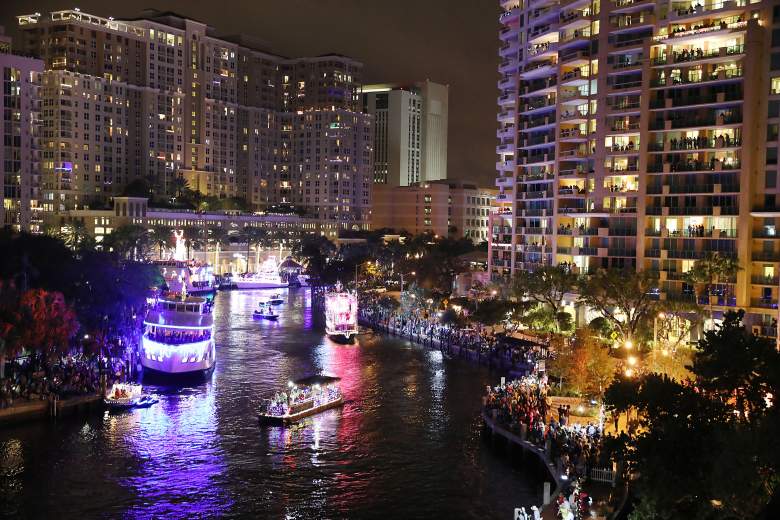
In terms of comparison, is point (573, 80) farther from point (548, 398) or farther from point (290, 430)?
point (290, 430)

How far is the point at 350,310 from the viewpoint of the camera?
99875 millimetres

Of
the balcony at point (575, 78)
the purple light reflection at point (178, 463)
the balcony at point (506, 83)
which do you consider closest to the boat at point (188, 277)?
the balcony at point (506, 83)

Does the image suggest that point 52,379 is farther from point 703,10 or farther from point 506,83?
point 506,83

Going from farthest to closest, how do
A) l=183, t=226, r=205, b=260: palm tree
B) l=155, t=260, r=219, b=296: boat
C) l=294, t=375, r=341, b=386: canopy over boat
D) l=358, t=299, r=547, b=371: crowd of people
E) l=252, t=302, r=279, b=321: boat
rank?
1. l=183, t=226, r=205, b=260: palm tree
2. l=155, t=260, r=219, b=296: boat
3. l=252, t=302, r=279, b=321: boat
4. l=358, t=299, r=547, b=371: crowd of people
5. l=294, t=375, r=341, b=386: canopy over boat

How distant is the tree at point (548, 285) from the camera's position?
84312mm

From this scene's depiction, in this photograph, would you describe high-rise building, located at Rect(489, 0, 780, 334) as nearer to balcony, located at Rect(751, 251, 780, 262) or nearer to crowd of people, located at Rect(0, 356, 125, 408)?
balcony, located at Rect(751, 251, 780, 262)

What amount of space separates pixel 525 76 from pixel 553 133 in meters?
10.4

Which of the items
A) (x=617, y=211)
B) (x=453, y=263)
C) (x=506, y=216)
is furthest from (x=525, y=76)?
(x=453, y=263)

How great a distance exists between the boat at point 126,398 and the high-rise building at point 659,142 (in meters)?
49.0

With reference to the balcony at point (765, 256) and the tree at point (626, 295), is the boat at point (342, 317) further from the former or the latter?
the balcony at point (765, 256)

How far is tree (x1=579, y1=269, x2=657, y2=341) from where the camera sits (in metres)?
72.2

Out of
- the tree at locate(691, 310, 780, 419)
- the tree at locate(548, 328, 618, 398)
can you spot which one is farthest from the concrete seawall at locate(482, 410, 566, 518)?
the tree at locate(691, 310, 780, 419)

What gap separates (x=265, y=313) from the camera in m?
121

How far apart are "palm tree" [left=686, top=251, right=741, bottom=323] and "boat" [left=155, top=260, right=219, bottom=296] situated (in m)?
84.5
